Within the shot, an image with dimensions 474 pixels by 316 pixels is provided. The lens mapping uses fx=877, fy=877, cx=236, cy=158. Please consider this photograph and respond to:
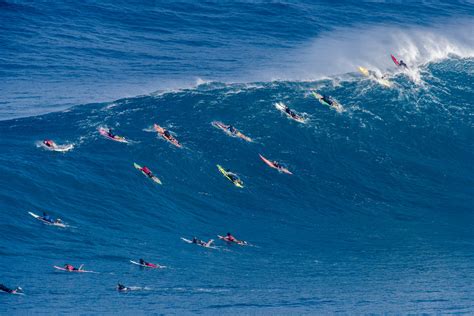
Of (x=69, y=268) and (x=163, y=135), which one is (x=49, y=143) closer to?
(x=163, y=135)

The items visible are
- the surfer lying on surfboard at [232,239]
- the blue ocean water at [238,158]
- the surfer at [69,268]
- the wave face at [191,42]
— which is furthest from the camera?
the wave face at [191,42]

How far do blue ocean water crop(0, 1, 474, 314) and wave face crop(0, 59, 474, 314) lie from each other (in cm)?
17

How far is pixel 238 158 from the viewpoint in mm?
82250

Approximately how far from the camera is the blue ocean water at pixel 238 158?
221ft

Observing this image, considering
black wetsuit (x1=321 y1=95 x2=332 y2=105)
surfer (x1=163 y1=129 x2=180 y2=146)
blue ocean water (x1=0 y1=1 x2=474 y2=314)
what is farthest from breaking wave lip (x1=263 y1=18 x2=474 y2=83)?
surfer (x1=163 y1=129 x2=180 y2=146)

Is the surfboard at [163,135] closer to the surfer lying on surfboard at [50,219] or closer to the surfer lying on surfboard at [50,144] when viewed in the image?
the surfer lying on surfboard at [50,144]

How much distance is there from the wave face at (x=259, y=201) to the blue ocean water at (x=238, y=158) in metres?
0.17

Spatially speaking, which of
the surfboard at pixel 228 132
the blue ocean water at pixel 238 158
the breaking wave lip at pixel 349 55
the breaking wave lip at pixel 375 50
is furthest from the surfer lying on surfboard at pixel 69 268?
the breaking wave lip at pixel 375 50

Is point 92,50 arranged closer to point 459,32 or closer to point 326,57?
point 326,57

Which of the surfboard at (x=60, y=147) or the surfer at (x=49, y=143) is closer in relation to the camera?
the surfer at (x=49, y=143)

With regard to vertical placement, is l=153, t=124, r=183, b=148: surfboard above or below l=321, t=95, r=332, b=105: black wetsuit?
below

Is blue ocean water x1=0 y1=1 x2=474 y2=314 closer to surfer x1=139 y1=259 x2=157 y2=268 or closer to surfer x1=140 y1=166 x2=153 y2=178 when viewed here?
surfer x1=140 y1=166 x2=153 y2=178

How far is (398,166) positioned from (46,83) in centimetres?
3763

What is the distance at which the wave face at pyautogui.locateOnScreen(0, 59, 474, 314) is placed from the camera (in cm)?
6644
